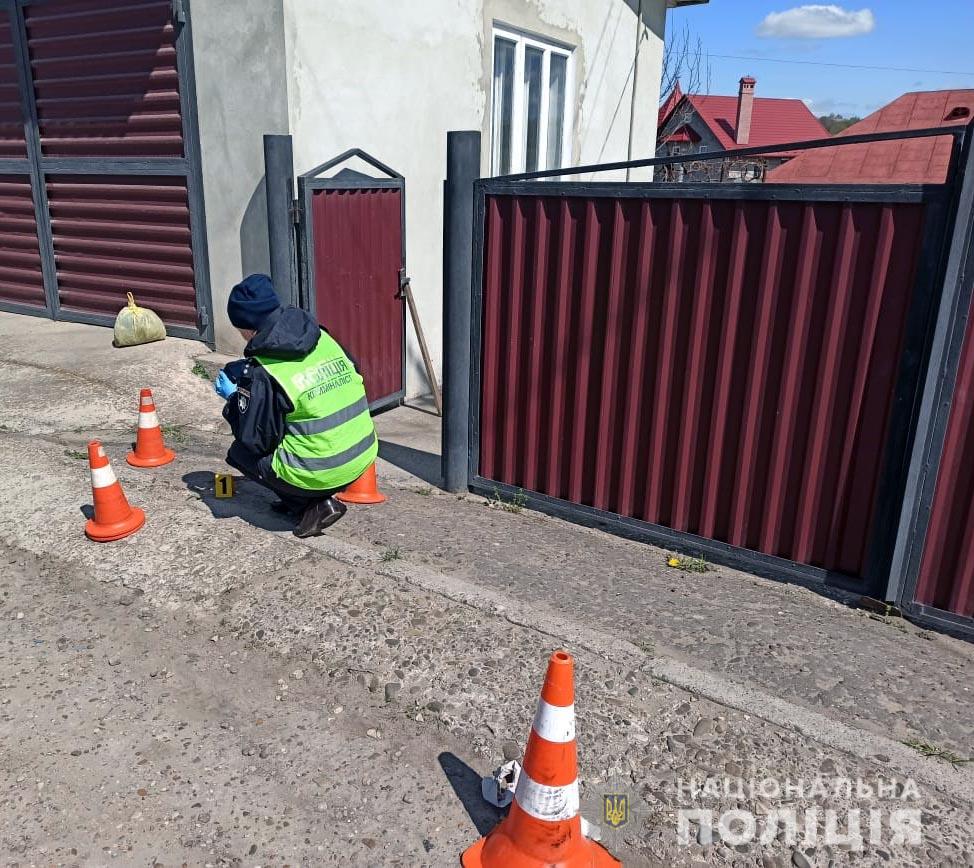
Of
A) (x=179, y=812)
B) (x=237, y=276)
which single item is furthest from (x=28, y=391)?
(x=179, y=812)

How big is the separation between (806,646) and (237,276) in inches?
239

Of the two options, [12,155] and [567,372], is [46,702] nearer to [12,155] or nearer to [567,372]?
[567,372]

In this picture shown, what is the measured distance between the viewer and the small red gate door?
6.82 meters

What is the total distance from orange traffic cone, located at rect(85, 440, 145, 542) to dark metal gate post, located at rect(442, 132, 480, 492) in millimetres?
2053

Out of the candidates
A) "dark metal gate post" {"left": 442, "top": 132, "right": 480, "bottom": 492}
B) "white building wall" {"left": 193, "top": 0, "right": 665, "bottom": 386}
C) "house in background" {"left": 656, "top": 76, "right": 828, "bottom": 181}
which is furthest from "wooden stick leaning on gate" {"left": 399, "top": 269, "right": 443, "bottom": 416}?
"house in background" {"left": 656, "top": 76, "right": 828, "bottom": 181}

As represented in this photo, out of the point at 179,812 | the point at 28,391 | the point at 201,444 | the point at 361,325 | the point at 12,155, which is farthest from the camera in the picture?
the point at 12,155

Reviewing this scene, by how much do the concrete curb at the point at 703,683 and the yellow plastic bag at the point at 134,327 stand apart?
4.78m

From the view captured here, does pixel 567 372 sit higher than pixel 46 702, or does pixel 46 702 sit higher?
pixel 567 372

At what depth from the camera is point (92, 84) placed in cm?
821

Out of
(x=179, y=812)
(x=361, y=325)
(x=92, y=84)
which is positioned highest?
(x=92, y=84)

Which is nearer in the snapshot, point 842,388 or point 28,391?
point 842,388

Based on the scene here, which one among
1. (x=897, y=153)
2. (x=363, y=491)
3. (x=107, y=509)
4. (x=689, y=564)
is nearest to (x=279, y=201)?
(x=363, y=491)

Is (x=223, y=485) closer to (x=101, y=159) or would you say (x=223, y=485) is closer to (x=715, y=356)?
(x=715, y=356)

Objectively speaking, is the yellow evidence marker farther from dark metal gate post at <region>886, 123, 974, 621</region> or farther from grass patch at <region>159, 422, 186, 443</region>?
dark metal gate post at <region>886, 123, 974, 621</region>
